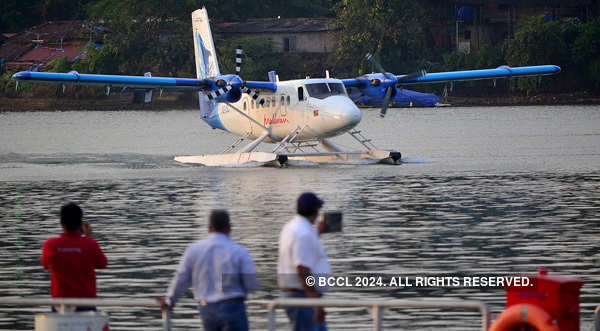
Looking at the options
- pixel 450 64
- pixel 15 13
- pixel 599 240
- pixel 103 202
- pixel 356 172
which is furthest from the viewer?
pixel 15 13

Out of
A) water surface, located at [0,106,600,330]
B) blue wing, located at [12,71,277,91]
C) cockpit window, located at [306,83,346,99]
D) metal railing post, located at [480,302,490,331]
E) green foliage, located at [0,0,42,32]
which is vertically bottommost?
water surface, located at [0,106,600,330]

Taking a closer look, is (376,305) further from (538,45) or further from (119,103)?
(119,103)

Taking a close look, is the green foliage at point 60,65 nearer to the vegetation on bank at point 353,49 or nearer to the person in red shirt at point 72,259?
the vegetation on bank at point 353,49

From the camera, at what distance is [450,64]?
3654 inches

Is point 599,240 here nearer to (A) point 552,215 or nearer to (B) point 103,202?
(A) point 552,215

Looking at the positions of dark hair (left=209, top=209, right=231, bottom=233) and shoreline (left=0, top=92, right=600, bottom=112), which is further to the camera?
shoreline (left=0, top=92, right=600, bottom=112)

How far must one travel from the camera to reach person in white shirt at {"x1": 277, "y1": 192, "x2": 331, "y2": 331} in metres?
8.19

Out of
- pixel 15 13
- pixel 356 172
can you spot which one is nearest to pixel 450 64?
pixel 15 13

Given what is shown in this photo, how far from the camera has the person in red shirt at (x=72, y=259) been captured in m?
9.11

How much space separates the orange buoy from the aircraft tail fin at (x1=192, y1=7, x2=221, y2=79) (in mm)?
27557

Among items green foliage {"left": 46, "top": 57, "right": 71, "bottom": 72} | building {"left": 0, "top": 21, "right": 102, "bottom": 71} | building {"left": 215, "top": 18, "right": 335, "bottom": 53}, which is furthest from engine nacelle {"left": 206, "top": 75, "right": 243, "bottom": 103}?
building {"left": 0, "top": 21, "right": 102, "bottom": 71}

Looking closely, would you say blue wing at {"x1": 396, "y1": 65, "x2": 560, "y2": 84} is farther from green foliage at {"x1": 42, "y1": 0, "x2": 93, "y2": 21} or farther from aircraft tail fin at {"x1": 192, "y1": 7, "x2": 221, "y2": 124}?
green foliage at {"x1": 42, "y1": 0, "x2": 93, "y2": 21}

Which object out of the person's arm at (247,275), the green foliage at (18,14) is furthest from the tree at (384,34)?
the person's arm at (247,275)

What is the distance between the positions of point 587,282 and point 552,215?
7.52 metres
